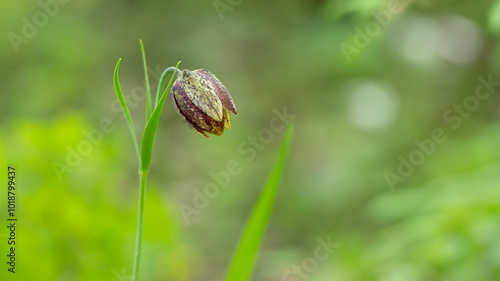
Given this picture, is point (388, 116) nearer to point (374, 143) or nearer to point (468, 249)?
point (374, 143)

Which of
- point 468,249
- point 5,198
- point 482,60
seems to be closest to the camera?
point 468,249

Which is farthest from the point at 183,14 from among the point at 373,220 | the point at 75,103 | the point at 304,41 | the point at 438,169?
the point at 438,169

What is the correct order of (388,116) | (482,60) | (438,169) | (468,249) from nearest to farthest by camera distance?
(468,249), (438,169), (388,116), (482,60)

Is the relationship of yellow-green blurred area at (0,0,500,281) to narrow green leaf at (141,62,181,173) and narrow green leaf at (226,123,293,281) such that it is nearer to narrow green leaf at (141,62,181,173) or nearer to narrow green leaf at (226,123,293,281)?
narrow green leaf at (226,123,293,281)

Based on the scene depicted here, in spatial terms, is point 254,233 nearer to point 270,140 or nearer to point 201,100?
point 201,100

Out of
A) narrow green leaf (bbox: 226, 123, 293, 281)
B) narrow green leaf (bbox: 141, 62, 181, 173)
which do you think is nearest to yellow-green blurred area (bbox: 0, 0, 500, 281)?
narrow green leaf (bbox: 226, 123, 293, 281)

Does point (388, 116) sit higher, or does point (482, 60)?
point (482, 60)

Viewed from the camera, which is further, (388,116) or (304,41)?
(304,41)
